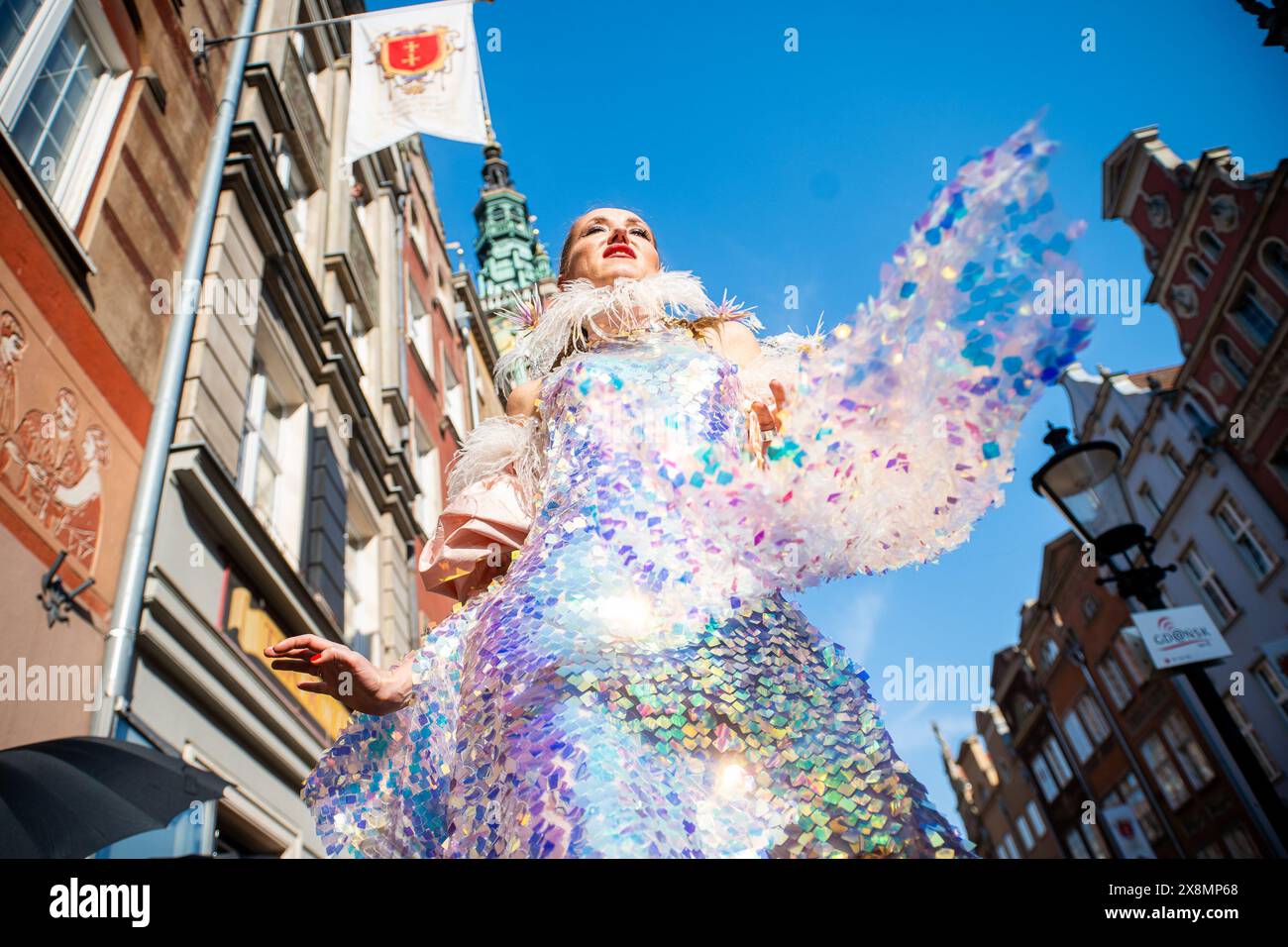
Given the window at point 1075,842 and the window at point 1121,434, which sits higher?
the window at point 1121,434

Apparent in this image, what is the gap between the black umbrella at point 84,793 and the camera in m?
3.02

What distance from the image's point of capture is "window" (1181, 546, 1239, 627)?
18750 millimetres

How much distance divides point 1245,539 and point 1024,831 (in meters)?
21.8

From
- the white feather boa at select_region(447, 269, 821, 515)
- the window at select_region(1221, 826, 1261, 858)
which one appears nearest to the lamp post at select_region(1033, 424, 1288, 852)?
the white feather boa at select_region(447, 269, 821, 515)

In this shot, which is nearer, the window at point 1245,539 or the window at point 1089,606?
the window at point 1245,539

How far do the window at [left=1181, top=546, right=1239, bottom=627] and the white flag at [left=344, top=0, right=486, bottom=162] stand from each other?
19.4 metres

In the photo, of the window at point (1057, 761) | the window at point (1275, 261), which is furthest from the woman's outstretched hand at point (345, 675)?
the window at point (1057, 761)

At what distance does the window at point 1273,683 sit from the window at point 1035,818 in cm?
1652

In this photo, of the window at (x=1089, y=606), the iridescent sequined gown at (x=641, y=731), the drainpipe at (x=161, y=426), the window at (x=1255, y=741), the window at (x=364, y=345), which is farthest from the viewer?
the window at (x=1089, y=606)

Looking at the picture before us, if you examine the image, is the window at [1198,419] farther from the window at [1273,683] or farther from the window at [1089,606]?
the window at [1089,606]

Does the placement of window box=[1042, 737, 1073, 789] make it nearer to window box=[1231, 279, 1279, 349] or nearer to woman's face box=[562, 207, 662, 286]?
window box=[1231, 279, 1279, 349]

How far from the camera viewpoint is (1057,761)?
2961 centimetres
